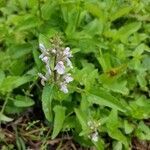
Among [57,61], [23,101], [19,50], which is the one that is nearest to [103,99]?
[57,61]

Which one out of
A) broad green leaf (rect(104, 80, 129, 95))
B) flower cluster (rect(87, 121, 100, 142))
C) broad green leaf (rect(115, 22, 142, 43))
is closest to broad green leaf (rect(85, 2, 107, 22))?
broad green leaf (rect(115, 22, 142, 43))

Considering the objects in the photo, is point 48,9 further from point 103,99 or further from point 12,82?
point 103,99

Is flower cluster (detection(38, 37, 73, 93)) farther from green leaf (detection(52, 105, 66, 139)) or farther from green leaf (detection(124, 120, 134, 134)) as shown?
green leaf (detection(124, 120, 134, 134))

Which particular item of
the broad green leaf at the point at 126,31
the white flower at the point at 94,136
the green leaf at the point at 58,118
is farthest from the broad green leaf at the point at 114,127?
the broad green leaf at the point at 126,31

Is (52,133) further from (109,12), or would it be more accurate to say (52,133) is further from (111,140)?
(109,12)

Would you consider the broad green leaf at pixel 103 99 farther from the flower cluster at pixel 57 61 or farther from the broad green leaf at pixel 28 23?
the broad green leaf at pixel 28 23
